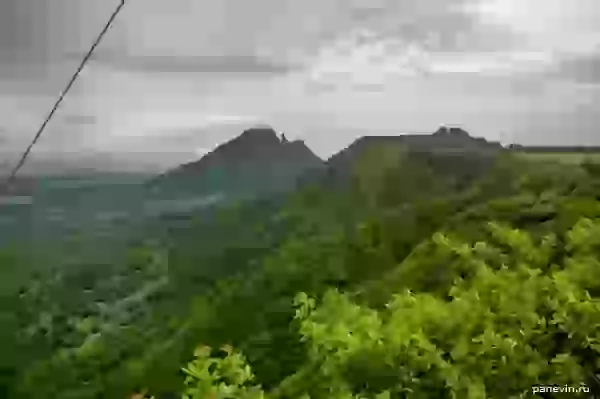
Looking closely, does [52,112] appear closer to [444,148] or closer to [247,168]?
[247,168]

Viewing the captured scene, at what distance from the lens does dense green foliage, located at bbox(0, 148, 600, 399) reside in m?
1.55

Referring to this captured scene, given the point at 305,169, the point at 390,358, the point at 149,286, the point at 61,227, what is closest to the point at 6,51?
the point at 61,227

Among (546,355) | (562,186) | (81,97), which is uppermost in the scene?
(81,97)

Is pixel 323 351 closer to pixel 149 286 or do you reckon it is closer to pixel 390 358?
pixel 390 358

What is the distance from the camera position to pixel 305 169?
1.69m

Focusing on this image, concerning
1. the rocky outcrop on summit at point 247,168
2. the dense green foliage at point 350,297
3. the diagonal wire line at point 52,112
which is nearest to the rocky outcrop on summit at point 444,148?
the dense green foliage at point 350,297

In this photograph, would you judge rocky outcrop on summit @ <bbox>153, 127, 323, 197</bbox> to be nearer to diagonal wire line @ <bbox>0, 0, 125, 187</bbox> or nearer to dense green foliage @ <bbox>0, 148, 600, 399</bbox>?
dense green foliage @ <bbox>0, 148, 600, 399</bbox>

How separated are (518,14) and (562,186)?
442mm

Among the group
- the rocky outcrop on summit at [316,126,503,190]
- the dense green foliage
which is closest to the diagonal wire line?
the dense green foliage

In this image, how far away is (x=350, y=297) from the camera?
170cm

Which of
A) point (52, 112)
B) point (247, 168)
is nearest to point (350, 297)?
point (247, 168)

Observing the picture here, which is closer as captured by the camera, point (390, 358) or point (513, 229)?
point (390, 358)

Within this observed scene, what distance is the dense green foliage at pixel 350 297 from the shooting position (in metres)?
1.55

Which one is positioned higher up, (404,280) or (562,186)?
(562,186)
